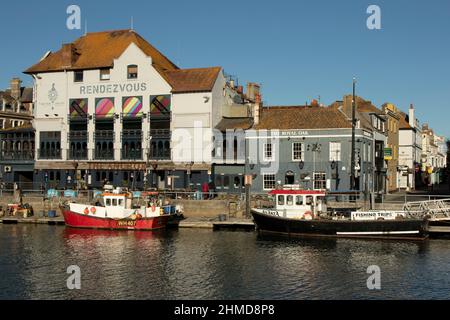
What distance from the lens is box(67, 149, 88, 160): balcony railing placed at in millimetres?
63875

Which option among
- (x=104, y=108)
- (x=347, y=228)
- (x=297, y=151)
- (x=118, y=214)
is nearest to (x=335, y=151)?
(x=297, y=151)

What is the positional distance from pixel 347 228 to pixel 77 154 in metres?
35.3

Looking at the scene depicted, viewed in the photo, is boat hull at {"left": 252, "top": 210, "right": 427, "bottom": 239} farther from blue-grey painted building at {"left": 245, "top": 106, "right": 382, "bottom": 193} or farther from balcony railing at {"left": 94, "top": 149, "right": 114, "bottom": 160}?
balcony railing at {"left": 94, "top": 149, "right": 114, "bottom": 160}

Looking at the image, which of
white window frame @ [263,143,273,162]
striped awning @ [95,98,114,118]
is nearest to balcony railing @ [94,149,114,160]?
striped awning @ [95,98,114,118]

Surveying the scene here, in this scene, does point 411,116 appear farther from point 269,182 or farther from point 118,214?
point 118,214

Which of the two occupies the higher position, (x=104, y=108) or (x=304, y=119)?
(x=104, y=108)

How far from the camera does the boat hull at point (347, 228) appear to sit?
40.5m

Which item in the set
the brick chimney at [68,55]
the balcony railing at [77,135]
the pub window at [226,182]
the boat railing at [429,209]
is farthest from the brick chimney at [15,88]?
the boat railing at [429,209]

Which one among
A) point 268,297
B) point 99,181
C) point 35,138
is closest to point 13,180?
point 35,138

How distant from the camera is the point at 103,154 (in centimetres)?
6312

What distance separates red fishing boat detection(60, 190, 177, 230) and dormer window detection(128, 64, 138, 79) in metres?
18.2

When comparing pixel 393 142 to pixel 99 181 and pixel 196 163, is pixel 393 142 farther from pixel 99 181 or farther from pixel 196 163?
pixel 99 181

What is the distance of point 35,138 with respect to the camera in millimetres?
65812
